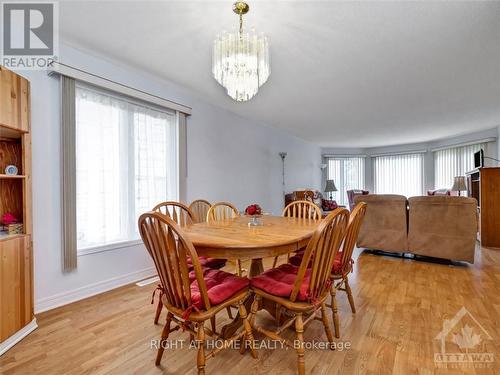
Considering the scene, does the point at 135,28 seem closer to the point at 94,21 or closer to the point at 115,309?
the point at 94,21

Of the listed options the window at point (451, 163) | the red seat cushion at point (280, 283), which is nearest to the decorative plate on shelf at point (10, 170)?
the red seat cushion at point (280, 283)

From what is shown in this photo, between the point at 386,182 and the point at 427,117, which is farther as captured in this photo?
the point at 386,182

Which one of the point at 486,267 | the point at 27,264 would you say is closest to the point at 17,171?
the point at 27,264

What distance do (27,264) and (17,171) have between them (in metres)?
0.71

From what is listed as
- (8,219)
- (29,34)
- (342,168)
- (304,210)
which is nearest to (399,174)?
(342,168)

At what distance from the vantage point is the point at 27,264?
1.84 m

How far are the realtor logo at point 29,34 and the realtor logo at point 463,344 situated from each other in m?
3.60

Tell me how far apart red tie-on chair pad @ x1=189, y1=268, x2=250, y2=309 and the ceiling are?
1.89 m

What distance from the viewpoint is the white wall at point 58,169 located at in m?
2.17

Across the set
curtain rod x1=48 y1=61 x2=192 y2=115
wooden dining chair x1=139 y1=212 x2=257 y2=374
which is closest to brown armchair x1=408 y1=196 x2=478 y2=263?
wooden dining chair x1=139 y1=212 x2=257 y2=374

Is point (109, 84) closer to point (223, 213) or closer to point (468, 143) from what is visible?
point (223, 213)

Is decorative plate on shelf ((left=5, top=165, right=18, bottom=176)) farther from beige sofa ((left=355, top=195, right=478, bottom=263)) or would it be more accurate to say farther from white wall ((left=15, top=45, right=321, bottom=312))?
beige sofa ((left=355, top=195, right=478, bottom=263))

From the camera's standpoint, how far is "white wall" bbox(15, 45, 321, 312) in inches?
85.4

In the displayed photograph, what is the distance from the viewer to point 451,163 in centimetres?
677
